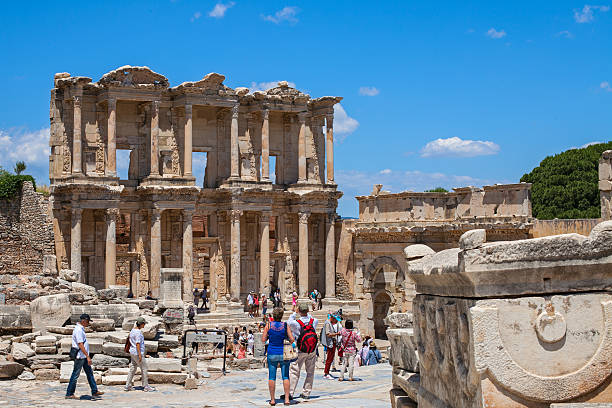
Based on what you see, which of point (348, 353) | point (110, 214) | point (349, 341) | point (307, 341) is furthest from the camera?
point (110, 214)

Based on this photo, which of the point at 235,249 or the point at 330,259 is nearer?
the point at 235,249

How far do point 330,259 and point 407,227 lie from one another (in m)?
9.31

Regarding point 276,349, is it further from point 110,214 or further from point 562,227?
point 110,214

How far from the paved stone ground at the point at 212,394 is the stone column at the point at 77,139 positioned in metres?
21.5

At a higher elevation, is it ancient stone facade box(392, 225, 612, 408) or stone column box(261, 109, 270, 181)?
stone column box(261, 109, 270, 181)

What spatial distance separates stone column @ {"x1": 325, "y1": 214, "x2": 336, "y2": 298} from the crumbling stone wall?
12.6 m

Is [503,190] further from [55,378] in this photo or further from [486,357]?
[486,357]

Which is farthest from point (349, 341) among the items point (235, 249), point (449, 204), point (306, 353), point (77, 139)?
point (77, 139)

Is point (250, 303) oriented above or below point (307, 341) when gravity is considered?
below

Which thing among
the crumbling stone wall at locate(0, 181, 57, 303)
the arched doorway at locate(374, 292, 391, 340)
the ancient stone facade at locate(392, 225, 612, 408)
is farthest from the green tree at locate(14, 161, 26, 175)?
the ancient stone facade at locate(392, 225, 612, 408)

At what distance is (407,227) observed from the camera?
30.1 meters

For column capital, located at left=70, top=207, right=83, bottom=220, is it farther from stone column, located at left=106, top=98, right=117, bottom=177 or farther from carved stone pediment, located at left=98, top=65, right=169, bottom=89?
carved stone pediment, located at left=98, top=65, right=169, bottom=89

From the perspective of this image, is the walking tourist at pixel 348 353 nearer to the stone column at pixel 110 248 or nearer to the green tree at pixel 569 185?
the stone column at pixel 110 248

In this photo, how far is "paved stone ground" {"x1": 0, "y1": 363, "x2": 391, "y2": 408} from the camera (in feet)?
36.4
